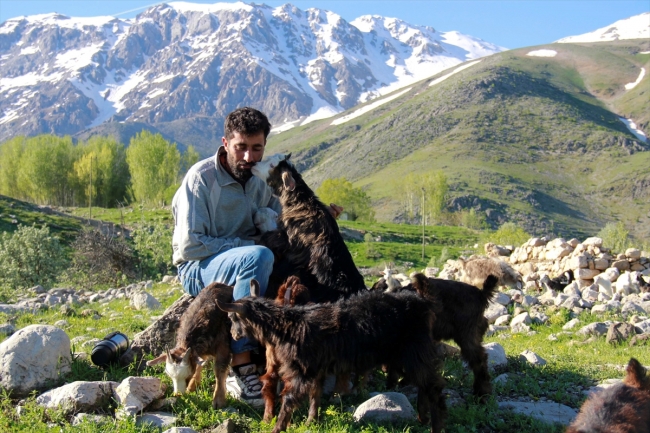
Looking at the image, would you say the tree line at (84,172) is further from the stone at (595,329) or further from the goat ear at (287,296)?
the goat ear at (287,296)

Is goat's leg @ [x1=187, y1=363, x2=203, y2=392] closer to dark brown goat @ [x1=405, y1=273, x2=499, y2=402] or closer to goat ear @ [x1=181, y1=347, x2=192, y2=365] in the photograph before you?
goat ear @ [x1=181, y1=347, x2=192, y2=365]

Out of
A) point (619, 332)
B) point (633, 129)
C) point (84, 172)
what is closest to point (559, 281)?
point (619, 332)

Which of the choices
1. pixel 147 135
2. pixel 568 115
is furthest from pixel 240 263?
pixel 568 115

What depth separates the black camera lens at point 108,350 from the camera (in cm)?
589

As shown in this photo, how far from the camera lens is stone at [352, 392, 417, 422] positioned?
196 inches

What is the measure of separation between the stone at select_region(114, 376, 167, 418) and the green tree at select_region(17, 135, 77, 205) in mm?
66977

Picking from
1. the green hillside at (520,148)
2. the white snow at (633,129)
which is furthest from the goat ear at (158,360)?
the white snow at (633,129)

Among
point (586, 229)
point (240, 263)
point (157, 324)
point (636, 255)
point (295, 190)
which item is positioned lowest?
point (586, 229)

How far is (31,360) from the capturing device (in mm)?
5305

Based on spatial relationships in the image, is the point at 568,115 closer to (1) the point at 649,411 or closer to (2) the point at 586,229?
(2) the point at 586,229

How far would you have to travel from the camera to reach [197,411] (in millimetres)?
5098

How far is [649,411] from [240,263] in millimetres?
3664

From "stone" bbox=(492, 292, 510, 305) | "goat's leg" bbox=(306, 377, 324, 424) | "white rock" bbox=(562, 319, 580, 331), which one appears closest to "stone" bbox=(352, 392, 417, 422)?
"goat's leg" bbox=(306, 377, 324, 424)

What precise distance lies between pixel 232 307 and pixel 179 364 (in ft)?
2.87
